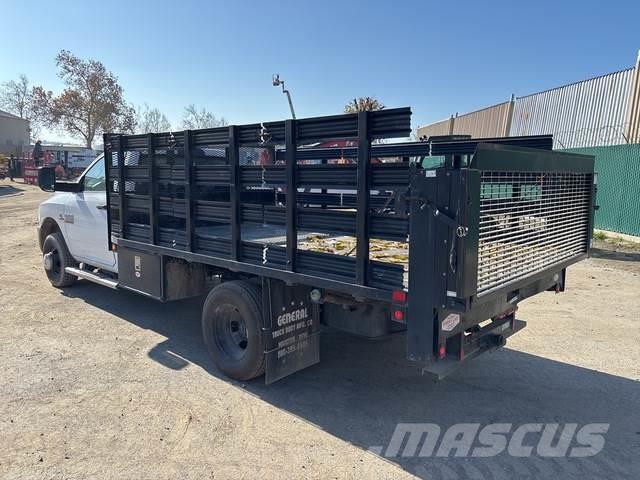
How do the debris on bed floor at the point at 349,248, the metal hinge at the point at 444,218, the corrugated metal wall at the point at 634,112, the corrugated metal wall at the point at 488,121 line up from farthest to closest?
the corrugated metal wall at the point at 488,121
the corrugated metal wall at the point at 634,112
the debris on bed floor at the point at 349,248
the metal hinge at the point at 444,218

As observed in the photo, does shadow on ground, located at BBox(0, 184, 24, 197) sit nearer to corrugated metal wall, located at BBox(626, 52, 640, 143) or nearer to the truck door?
the truck door

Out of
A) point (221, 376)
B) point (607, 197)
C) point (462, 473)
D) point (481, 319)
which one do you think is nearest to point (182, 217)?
point (221, 376)

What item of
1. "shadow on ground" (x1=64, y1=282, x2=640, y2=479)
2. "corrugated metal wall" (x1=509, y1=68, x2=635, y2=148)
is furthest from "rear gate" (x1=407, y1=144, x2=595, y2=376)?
"corrugated metal wall" (x1=509, y1=68, x2=635, y2=148)

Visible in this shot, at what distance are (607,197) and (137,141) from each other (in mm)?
13602

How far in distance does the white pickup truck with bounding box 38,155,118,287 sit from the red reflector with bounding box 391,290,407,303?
4.22m

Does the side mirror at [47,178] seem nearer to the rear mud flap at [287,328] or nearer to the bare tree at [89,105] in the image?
the rear mud flap at [287,328]

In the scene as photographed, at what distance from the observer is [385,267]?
3.48 metres

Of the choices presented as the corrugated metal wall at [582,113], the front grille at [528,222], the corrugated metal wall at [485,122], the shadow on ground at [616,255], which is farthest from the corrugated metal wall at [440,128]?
the front grille at [528,222]

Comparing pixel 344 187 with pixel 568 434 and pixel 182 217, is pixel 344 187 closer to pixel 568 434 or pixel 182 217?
Result: pixel 182 217

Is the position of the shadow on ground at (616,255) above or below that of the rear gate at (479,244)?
below

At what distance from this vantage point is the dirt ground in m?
3.38

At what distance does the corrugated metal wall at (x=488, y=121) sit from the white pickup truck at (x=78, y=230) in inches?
732

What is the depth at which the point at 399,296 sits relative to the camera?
3363 millimetres

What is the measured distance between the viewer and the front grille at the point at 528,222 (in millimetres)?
3334
